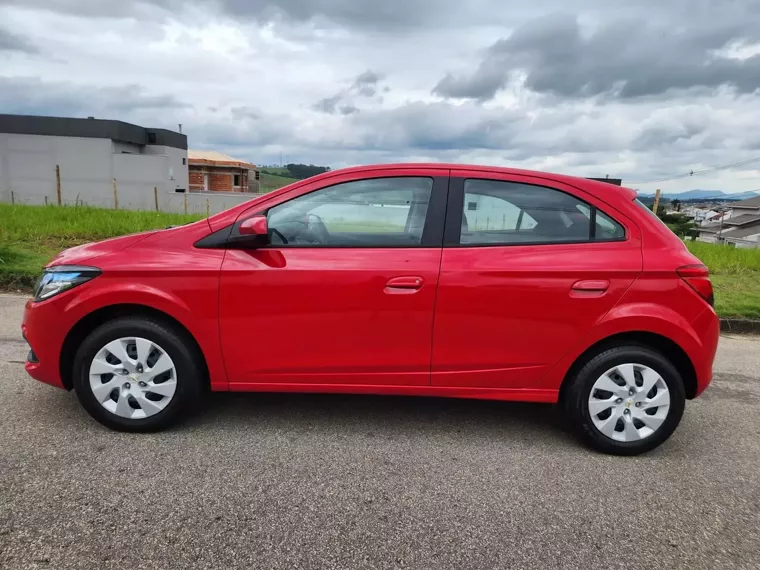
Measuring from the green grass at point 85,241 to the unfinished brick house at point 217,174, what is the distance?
137ft

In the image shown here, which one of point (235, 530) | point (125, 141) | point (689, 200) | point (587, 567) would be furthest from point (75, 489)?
point (689, 200)

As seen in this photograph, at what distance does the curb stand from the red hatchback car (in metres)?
4.17

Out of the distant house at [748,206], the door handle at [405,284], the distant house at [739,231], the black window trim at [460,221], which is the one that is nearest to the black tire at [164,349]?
the door handle at [405,284]

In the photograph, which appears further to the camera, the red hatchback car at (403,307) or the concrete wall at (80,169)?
the concrete wall at (80,169)

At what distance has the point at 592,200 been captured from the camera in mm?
3398

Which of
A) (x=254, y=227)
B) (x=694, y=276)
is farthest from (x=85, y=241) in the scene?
(x=694, y=276)

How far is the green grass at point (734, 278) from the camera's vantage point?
23.4 ft

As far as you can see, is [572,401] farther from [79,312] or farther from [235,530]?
[79,312]

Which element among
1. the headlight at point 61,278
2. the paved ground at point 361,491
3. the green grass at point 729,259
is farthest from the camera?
the green grass at point 729,259

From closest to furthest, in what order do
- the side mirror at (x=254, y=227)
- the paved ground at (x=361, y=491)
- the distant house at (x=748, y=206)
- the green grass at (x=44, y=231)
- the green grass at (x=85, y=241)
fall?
the paved ground at (x=361, y=491), the side mirror at (x=254, y=227), the green grass at (x=85, y=241), the green grass at (x=44, y=231), the distant house at (x=748, y=206)

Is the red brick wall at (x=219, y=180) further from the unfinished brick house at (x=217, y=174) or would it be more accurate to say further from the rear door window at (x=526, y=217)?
the rear door window at (x=526, y=217)

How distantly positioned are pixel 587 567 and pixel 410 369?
1.39 meters

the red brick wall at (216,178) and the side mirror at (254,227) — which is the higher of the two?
the red brick wall at (216,178)

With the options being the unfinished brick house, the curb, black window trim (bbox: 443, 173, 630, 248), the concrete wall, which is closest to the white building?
the concrete wall
